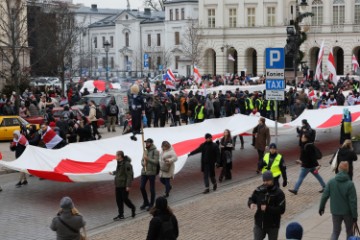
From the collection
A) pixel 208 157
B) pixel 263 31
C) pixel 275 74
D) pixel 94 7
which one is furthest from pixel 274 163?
pixel 94 7

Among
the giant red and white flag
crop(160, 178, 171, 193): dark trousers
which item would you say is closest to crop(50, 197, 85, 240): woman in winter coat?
crop(160, 178, 171, 193): dark trousers

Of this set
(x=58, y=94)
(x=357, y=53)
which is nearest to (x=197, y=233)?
(x=58, y=94)

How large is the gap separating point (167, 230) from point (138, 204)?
25.2ft

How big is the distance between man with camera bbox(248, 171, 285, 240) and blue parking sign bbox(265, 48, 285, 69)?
6.92 m

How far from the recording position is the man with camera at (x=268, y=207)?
11.0 metres

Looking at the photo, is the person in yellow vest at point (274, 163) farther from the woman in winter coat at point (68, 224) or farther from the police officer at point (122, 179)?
the woman in winter coat at point (68, 224)

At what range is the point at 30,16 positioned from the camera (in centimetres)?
6009

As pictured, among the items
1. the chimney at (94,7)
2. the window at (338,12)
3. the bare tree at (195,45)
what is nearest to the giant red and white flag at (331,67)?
the window at (338,12)

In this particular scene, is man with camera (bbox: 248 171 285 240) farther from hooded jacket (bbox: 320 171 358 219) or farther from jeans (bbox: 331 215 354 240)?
jeans (bbox: 331 215 354 240)

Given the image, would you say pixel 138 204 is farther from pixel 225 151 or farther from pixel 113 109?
pixel 113 109

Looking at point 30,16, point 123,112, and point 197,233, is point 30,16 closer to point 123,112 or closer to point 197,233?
point 123,112

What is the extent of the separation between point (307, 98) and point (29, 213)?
74.4ft

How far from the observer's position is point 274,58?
17.7 metres

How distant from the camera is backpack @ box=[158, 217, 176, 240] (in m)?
9.79
